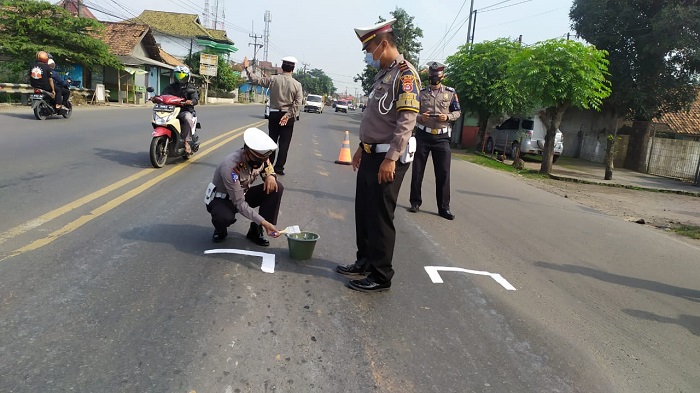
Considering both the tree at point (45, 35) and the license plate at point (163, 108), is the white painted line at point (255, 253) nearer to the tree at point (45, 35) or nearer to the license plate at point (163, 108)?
the license plate at point (163, 108)

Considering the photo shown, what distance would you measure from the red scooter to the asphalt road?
4.19 ft

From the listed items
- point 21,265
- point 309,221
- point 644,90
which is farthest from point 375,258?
point 644,90

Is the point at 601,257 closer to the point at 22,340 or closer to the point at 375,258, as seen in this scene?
the point at 375,258

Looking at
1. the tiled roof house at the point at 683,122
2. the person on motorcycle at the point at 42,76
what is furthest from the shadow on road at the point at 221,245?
the tiled roof house at the point at 683,122

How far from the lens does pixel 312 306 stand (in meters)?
3.53

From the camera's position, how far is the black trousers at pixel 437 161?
23.2 feet

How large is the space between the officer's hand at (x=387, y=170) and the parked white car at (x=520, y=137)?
15.9 m

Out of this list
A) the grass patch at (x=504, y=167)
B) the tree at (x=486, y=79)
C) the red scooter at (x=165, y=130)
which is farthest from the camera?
the tree at (x=486, y=79)

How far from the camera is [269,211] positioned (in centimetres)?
464

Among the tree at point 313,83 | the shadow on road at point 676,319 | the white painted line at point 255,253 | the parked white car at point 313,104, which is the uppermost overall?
the tree at point 313,83

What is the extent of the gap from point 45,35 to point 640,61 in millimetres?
27678

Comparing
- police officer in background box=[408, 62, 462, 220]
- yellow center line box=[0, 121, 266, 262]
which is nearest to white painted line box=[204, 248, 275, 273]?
yellow center line box=[0, 121, 266, 262]

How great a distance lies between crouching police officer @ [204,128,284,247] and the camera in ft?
14.0

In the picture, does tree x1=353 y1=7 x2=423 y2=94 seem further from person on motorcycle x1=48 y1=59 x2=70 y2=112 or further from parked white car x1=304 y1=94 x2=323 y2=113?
person on motorcycle x1=48 y1=59 x2=70 y2=112
